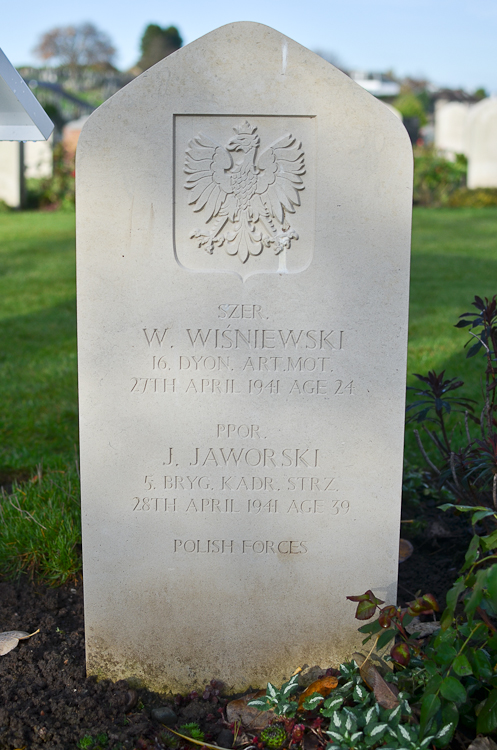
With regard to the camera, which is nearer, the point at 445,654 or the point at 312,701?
the point at 445,654

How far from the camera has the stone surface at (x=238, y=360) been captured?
6.70ft

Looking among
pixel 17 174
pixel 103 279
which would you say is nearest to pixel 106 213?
pixel 103 279

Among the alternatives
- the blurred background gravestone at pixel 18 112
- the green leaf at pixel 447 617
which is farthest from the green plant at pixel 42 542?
the green leaf at pixel 447 617

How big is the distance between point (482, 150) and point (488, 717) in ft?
57.3

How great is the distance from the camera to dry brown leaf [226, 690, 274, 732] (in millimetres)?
2094

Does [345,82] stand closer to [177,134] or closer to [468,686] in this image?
[177,134]

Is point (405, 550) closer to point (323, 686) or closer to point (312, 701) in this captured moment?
point (323, 686)

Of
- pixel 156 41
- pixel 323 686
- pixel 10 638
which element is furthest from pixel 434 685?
pixel 156 41

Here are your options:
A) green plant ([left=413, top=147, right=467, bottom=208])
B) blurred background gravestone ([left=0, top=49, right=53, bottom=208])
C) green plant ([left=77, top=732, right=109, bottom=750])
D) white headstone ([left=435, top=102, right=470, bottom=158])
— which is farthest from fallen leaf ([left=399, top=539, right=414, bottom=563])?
white headstone ([left=435, top=102, right=470, bottom=158])

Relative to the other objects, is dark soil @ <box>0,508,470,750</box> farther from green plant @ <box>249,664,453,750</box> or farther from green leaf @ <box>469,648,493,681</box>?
green leaf @ <box>469,648,493,681</box>

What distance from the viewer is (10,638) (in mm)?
2385

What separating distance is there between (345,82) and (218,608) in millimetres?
1679

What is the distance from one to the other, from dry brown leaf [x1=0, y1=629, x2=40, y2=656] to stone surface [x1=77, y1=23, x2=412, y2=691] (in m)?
0.26

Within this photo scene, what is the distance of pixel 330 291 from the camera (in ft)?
6.97
